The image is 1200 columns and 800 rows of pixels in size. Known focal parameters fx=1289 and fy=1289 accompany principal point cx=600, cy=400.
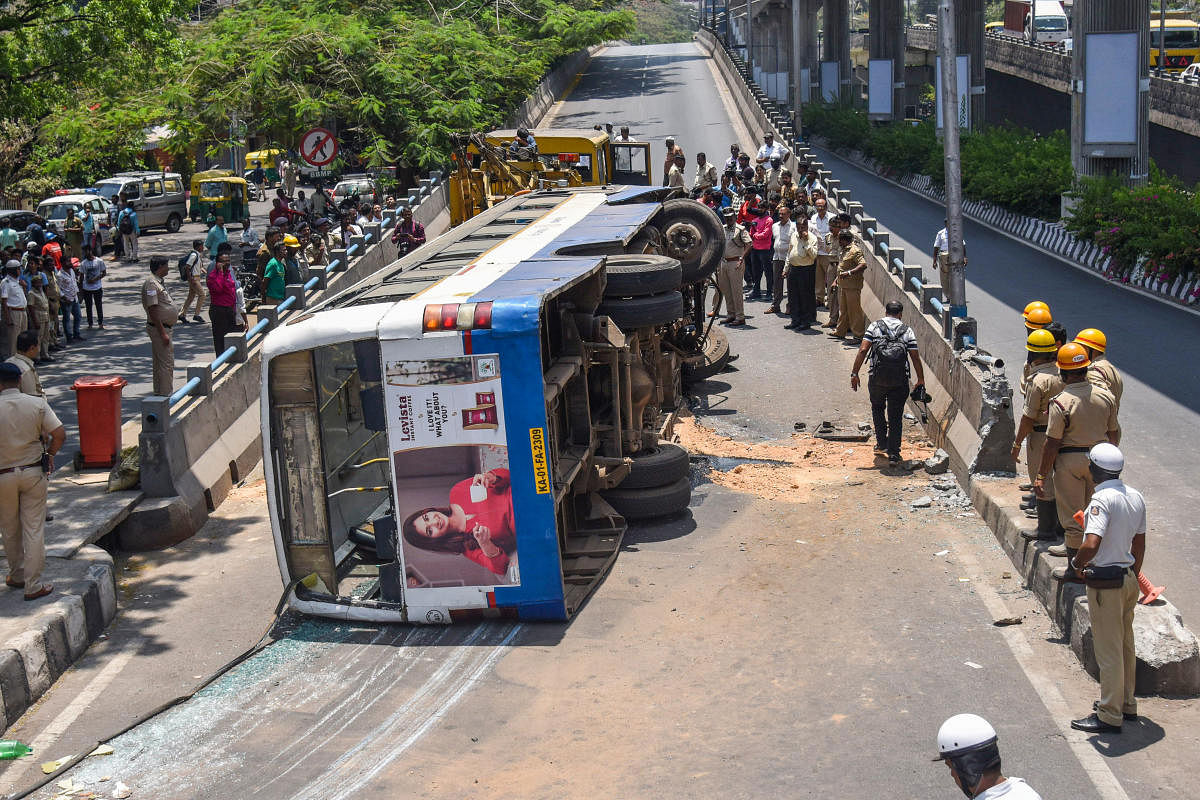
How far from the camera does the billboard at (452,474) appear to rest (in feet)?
30.9

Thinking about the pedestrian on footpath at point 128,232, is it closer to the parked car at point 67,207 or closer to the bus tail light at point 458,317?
the parked car at point 67,207

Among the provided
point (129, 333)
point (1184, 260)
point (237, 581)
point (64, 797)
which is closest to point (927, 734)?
point (64, 797)

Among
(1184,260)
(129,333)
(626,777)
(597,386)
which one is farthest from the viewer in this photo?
(129,333)

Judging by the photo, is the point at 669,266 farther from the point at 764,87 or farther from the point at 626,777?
the point at 764,87

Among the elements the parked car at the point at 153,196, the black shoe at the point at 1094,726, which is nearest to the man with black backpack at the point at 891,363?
the black shoe at the point at 1094,726

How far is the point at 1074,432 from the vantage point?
907 centimetres

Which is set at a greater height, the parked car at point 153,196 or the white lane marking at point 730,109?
the white lane marking at point 730,109

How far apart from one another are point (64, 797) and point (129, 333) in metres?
17.0

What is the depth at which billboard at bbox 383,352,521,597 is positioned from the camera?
9.42 m

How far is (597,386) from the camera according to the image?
1217cm

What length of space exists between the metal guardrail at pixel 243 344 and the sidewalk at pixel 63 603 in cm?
94

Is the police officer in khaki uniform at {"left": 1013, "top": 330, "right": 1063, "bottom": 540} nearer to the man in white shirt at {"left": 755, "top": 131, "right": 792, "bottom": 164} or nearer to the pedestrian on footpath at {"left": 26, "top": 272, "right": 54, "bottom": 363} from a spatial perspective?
the pedestrian on footpath at {"left": 26, "top": 272, "right": 54, "bottom": 363}

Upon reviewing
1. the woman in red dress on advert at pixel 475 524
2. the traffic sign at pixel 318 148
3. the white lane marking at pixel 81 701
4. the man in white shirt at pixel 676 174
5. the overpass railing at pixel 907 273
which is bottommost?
the white lane marking at pixel 81 701

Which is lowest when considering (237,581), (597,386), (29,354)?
(237,581)
